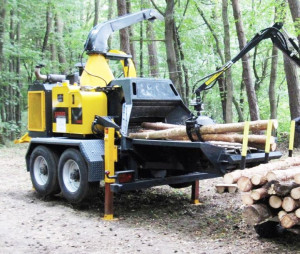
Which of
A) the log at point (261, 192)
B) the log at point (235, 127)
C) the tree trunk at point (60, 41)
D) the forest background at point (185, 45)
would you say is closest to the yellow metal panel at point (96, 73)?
the log at point (235, 127)

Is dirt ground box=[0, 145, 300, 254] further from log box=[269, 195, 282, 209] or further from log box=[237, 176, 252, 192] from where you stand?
log box=[237, 176, 252, 192]

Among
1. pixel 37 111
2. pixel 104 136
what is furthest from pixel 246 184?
pixel 37 111

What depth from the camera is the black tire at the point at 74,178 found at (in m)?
7.70

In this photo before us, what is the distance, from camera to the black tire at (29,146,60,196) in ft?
28.3

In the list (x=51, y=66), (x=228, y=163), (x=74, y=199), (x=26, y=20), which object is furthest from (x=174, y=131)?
(x=26, y=20)

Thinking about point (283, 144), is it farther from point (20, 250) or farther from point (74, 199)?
point (20, 250)

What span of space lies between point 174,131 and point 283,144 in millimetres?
9904

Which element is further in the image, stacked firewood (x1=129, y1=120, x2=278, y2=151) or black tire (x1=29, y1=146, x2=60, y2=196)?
black tire (x1=29, y1=146, x2=60, y2=196)

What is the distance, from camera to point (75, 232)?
6570 mm

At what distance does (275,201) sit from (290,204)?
0.79 ft

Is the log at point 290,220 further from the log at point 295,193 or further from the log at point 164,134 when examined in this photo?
the log at point 164,134

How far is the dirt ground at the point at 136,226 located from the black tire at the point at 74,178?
333 millimetres

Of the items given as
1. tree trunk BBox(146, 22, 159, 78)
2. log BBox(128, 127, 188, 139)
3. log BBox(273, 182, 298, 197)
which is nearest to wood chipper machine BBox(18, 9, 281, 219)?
log BBox(128, 127, 188, 139)

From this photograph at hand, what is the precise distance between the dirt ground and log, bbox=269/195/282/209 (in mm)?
545
